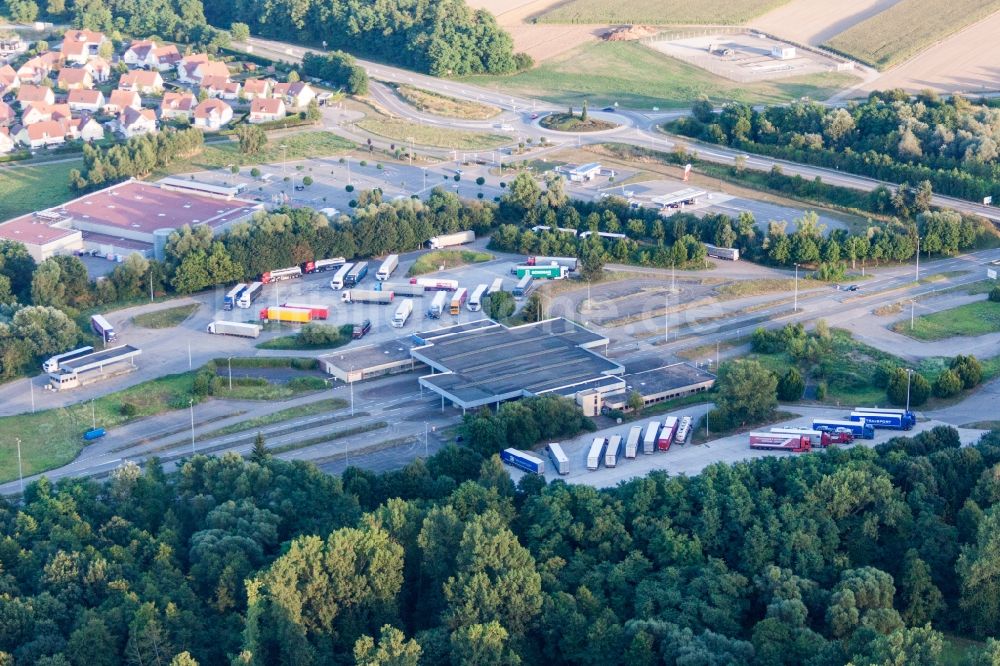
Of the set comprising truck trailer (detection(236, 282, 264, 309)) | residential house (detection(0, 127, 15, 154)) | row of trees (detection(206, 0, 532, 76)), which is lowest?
truck trailer (detection(236, 282, 264, 309))

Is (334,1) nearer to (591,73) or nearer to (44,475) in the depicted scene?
(591,73)

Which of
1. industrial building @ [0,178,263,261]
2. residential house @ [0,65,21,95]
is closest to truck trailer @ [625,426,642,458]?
industrial building @ [0,178,263,261]

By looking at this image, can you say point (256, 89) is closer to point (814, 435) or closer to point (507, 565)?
point (814, 435)

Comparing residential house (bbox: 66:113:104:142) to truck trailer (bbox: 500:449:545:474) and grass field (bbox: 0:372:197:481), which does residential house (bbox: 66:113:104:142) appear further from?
truck trailer (bbox: 500:449:545:474)

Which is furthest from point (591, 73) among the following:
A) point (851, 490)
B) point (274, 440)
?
point (851, 490)

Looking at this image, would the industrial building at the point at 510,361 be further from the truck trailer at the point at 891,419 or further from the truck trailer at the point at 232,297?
the truck trailer at the point at 232,297

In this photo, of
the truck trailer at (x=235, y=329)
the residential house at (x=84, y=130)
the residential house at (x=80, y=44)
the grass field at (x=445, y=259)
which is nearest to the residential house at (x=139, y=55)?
the residential house at (x=80, y=44)
